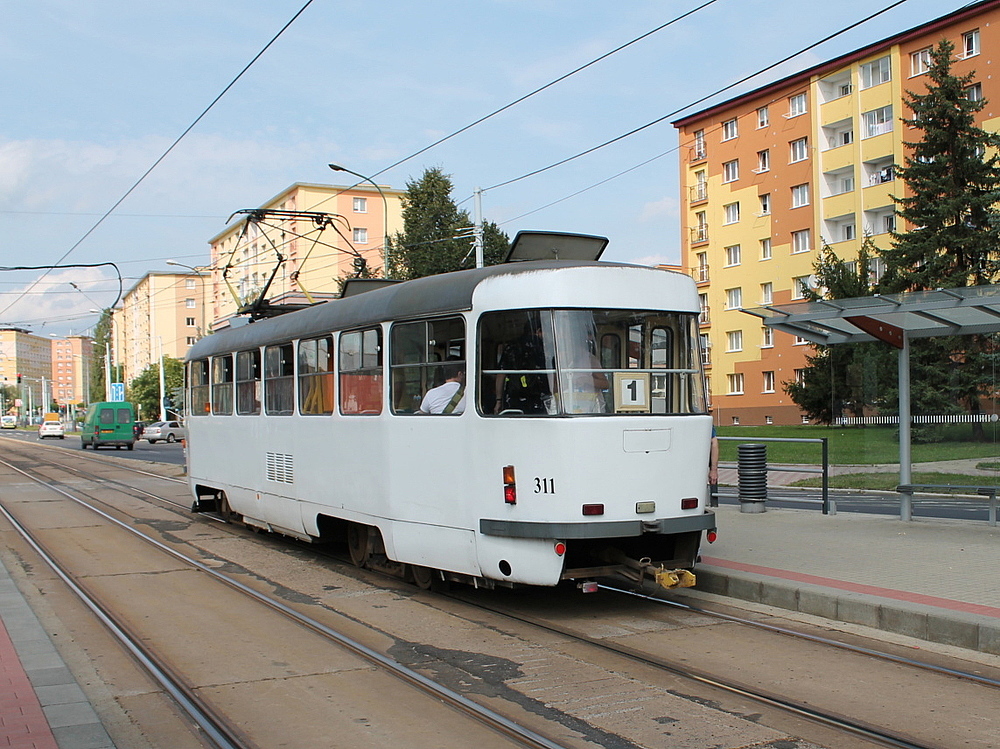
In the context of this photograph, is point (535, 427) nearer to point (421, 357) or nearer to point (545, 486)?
point (545, 486)

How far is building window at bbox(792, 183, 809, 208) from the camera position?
153ft

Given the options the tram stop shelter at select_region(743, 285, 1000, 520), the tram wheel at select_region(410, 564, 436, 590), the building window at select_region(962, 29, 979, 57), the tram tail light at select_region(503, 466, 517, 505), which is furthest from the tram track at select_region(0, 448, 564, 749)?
the building window at select_region(962, 29, 979, 57)

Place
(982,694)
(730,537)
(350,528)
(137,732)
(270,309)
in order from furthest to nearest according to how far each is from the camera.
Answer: (270,309) < (730,537) < (350,528) < (982,694) < (137,732)

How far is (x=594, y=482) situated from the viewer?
757 cm

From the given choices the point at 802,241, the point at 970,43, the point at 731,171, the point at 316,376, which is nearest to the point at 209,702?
the point at 316,376

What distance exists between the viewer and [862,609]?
7.64 metres

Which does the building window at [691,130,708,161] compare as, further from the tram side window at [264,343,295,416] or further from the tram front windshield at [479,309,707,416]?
the tram front windshield at [479,309,707,416]

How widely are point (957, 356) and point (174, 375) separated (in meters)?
84.4

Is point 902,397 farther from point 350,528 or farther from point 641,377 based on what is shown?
point 350,528

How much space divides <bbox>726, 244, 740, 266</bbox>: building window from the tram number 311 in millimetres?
44976

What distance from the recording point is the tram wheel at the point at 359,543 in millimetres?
10151

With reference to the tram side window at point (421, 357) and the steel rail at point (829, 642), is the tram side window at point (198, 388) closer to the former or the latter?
the tram side window at point (421, 357)

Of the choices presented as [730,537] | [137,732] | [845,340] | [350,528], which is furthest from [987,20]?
[137,732]

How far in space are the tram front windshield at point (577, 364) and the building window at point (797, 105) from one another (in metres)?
42.1
